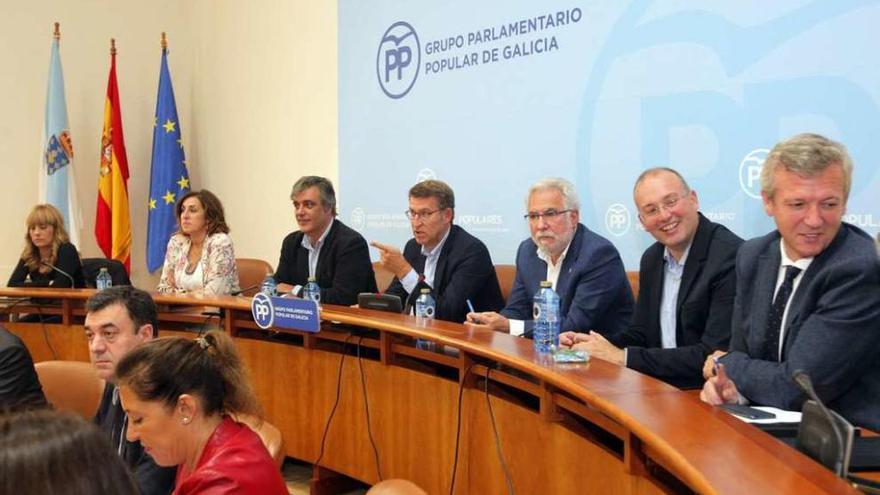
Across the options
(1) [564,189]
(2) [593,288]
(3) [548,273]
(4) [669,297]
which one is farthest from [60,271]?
(4) [669,297]

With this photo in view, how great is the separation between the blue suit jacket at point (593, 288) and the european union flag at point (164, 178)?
174 inches

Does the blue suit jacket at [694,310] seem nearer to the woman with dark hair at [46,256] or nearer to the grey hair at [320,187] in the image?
the grey hair at [320,187]

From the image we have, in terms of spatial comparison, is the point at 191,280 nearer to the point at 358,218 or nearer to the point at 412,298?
the point at 358,218

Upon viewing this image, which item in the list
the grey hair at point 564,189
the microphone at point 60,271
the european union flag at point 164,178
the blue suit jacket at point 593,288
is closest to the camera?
the blue suit jacket at point 593,288

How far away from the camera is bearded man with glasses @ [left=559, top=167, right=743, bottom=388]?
255cm

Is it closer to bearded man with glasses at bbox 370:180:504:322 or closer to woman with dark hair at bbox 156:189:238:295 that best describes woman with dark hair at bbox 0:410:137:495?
bearded man with glasses at bbox 370:180:504:322

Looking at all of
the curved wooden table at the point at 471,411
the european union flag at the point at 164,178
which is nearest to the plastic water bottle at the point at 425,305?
the curved wooden table at the point at 471,411

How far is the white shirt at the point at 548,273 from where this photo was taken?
324 centimetres

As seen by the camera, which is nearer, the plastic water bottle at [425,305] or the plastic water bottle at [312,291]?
the plastic water bottle at [425,305]

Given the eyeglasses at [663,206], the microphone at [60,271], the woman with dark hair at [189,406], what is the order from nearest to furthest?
the woman with dark hair at [189,406] < the eyeglasses at [663,206] < the microphone at [60,271]

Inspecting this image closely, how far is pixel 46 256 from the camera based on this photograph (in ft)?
17.7

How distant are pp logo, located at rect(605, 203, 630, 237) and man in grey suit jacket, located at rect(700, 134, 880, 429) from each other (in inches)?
73.8

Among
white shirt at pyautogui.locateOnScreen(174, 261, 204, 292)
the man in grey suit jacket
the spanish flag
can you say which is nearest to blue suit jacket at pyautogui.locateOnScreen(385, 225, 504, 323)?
white shirt at pyautogui.locateOnScreen(174, 261, 204, 292)

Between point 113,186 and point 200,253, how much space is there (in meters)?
2.36
